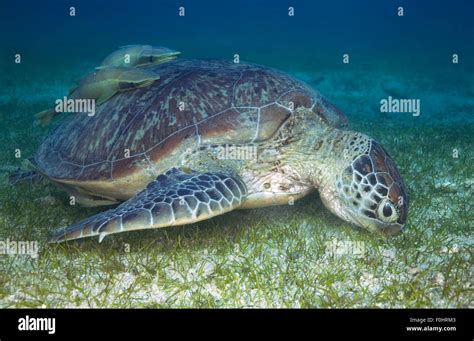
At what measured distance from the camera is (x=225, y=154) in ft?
11.6

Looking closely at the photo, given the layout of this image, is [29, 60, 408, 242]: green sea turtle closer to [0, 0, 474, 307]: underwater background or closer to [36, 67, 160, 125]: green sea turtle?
[36, 67, 160, 125]: green sea turtle

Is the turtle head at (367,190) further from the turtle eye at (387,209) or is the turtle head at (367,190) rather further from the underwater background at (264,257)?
the underwater background at (264,257)

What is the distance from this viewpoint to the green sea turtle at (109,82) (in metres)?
4.12

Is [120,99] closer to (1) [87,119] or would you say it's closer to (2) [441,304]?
(1) [87,119]

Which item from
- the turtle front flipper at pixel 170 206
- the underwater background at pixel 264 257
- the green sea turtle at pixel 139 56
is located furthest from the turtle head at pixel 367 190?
the green sea turtle at pixel 139 56

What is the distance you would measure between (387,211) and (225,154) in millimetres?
1483

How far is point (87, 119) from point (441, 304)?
3964mm

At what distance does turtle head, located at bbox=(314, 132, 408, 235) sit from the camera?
3049 millimetres

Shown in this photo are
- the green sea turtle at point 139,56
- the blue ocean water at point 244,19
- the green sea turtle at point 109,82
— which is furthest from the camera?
the blue ocean water at point 244,19

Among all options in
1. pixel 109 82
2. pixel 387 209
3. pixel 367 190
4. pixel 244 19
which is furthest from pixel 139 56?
pixel 244 19

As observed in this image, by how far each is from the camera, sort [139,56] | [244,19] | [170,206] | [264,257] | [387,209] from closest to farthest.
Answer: [170,206]
[264,257]
[387,209]
[139,56]
[244,19]

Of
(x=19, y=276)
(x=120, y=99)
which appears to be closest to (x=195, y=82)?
(x=120, y=99)

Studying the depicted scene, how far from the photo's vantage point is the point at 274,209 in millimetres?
3977

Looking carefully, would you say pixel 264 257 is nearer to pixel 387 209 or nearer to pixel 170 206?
pixel 170 206
